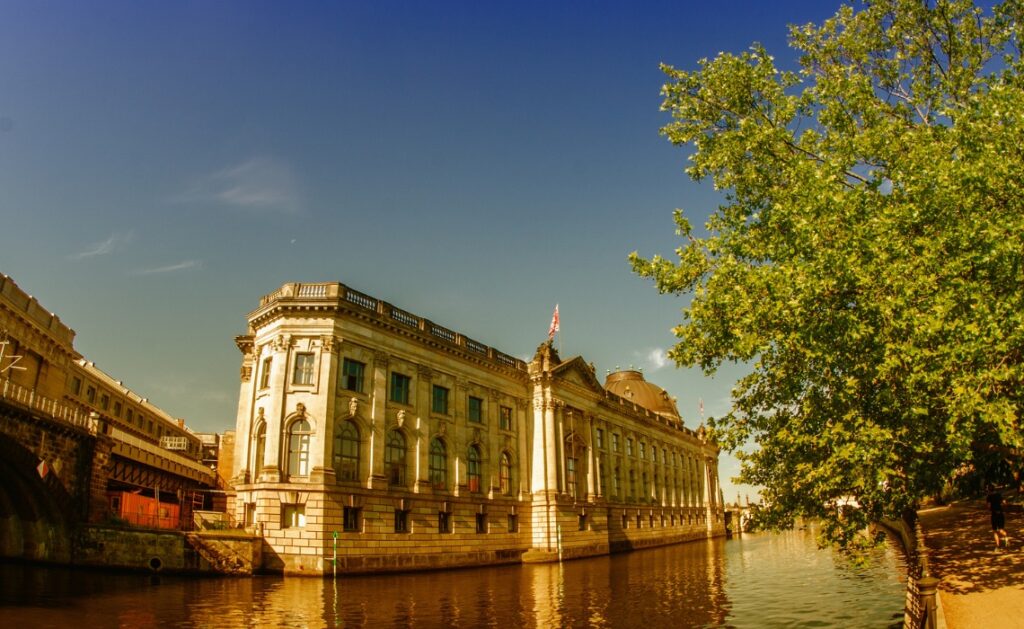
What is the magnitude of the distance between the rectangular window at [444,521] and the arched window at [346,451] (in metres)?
6.85

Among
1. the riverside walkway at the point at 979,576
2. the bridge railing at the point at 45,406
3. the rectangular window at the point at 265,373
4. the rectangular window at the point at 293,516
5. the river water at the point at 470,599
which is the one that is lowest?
the river water at the point at 470,599

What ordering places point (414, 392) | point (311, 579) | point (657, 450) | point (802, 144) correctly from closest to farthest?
1. point (802, 144)
2. point (311, 579)
3. point (414, 392)
4. point (657, 450)

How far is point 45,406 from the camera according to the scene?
3097cm

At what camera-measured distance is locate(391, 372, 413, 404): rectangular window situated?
3988 centimetres

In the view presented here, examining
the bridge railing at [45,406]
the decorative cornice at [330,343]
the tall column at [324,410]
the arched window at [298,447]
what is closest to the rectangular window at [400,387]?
the tall column at [324,410]

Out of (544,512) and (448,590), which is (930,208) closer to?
(448,590)

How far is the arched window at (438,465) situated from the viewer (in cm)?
4128

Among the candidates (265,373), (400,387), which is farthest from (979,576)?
(265,373)

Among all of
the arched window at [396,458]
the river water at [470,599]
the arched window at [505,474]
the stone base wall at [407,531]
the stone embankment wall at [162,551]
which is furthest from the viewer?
the arched window at [505,474]

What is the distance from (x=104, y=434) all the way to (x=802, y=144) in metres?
35.9

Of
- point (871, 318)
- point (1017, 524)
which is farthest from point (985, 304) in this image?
point (1017, 524)

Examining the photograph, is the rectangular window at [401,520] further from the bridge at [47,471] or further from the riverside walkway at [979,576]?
the riverside walkway at [979,576]

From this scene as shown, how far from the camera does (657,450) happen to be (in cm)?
7594

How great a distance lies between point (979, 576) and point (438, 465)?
3054 cm
